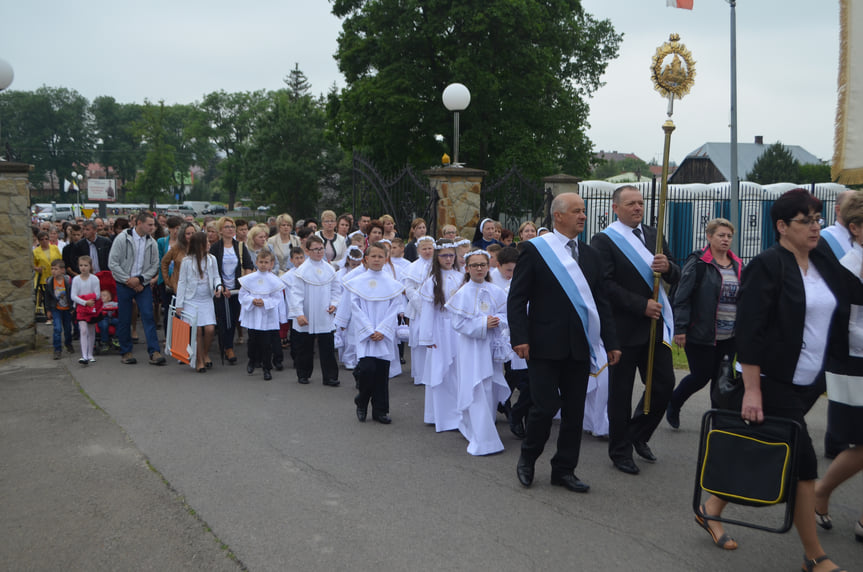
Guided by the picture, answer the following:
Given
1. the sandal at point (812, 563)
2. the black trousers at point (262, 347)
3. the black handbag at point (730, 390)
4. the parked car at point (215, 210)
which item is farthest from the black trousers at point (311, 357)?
the parked car at point (215, 210)

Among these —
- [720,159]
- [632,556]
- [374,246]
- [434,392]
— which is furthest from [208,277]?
[720,159]

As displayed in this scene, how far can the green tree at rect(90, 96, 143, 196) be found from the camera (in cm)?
10669

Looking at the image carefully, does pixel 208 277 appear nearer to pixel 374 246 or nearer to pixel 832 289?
pixel 374 246

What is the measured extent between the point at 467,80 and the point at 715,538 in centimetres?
2528

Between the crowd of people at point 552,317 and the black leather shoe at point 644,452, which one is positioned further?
the black leather shoe at point 644,452

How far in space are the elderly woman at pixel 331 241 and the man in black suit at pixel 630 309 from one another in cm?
633

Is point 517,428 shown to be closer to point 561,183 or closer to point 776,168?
point 561,183

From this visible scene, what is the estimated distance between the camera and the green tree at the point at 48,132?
335 ft

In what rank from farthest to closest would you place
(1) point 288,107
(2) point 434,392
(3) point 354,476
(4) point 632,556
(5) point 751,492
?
(1) point 288,107 < (2) point 434,392 < (3) point 354,476 < (4) point 632,556 < (5) point 751,492

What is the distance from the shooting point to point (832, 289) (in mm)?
3801

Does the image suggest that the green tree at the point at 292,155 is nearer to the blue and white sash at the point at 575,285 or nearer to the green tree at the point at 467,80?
the green tree at the point at 467,80

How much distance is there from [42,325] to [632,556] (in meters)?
12.7

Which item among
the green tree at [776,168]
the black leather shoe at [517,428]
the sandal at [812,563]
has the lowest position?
the black leather shoe at [517,428]

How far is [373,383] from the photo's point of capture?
701cm
